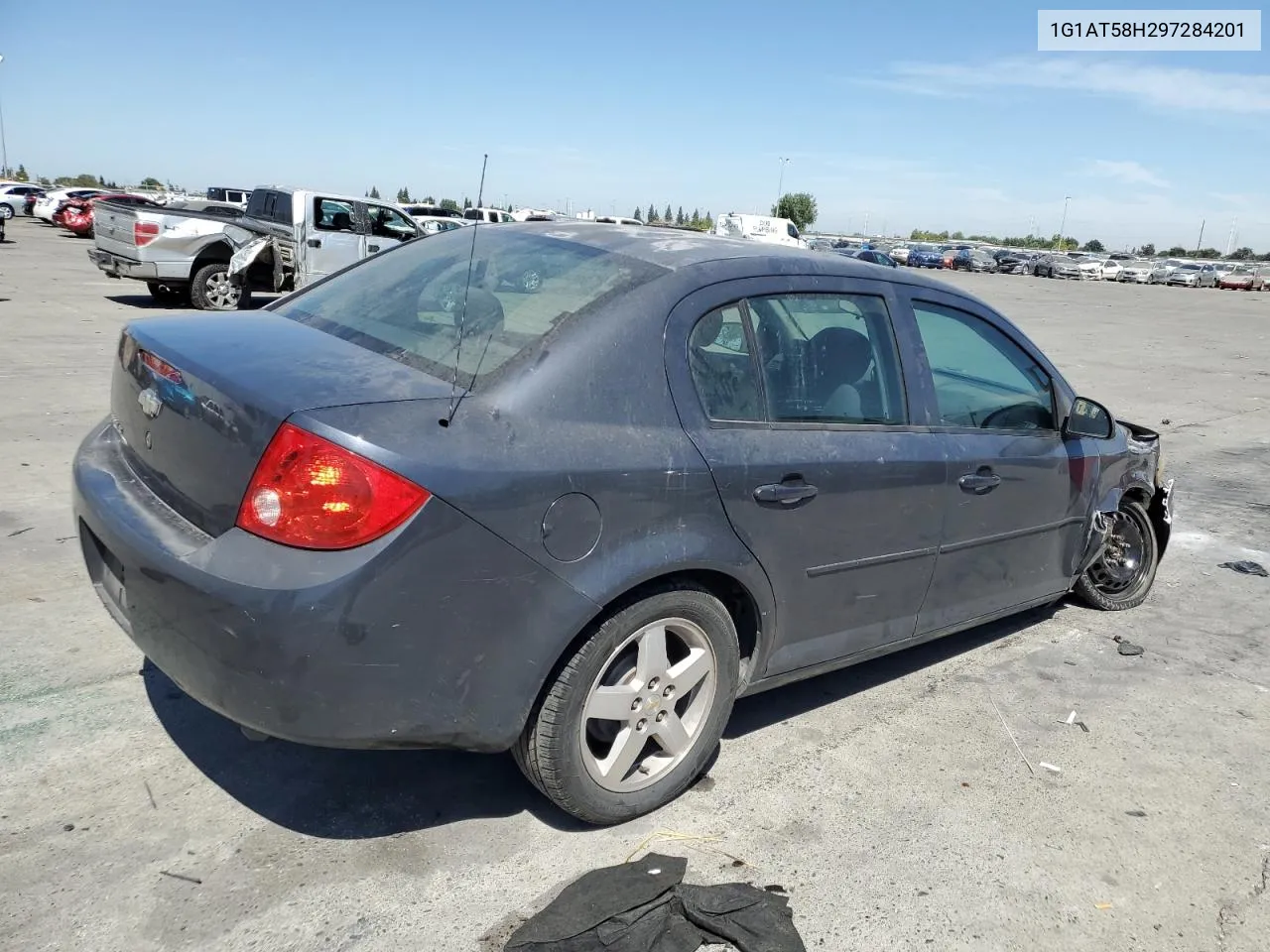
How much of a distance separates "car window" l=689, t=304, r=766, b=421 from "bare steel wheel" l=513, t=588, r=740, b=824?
570mm

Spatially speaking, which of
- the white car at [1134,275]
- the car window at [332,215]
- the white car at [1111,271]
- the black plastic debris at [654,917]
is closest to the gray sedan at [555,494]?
the black plastic debris at [654,917]

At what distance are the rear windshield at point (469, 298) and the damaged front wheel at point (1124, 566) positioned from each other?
3.32 metres

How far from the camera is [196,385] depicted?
2645 millimetres

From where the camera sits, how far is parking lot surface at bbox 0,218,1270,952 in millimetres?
2537

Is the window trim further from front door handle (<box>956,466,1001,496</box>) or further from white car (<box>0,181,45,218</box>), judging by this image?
white car (<box>0,181,45,218</box>)

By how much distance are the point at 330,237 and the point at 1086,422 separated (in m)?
13.0

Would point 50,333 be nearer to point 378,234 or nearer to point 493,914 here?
point 378,234

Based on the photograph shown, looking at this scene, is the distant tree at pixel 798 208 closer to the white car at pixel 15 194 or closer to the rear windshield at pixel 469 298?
the white car at pixel 15 194

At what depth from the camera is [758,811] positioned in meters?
3.08

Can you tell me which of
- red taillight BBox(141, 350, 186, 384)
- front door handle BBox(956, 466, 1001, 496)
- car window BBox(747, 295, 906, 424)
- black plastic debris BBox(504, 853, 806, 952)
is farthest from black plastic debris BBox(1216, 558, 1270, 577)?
red taillight BBox(141, 350, 186, 384)

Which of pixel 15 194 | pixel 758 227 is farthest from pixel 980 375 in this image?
pixel 15 194

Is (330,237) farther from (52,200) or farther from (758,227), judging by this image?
(52,200)

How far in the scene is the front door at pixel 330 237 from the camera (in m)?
14.7

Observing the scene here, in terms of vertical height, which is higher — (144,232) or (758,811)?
(144,232)
